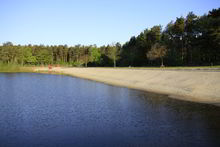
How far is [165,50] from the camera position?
88250 millimetres

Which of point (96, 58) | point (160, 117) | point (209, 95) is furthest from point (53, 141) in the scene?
point (96, 58)

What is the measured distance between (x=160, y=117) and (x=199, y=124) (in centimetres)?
369

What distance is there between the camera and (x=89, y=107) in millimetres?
25609

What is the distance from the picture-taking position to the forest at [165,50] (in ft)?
238

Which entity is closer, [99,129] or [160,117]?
[99,129]

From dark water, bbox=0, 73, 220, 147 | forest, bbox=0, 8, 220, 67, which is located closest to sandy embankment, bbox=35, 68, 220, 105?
dark water, bbox=0, 73, 220, 147

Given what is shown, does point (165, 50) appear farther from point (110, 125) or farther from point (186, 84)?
point (110, 125)

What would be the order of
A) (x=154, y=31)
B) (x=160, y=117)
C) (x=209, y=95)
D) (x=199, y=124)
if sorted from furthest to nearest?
(x=154, y=31), (x=209, y=95), (x=160, y=117), (x=199, y=124)

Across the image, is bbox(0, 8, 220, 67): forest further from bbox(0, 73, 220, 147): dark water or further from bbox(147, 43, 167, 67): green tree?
bbox(0, 73, 220, 147): dark water

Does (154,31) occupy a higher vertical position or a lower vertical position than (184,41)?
higher

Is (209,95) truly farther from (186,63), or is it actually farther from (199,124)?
(186,63)

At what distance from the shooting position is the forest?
72.6 metres

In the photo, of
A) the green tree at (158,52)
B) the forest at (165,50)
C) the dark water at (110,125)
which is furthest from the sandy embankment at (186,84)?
the green tree at (158,52)

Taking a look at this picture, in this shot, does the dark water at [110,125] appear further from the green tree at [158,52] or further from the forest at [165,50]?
the green tree at [158,52]
